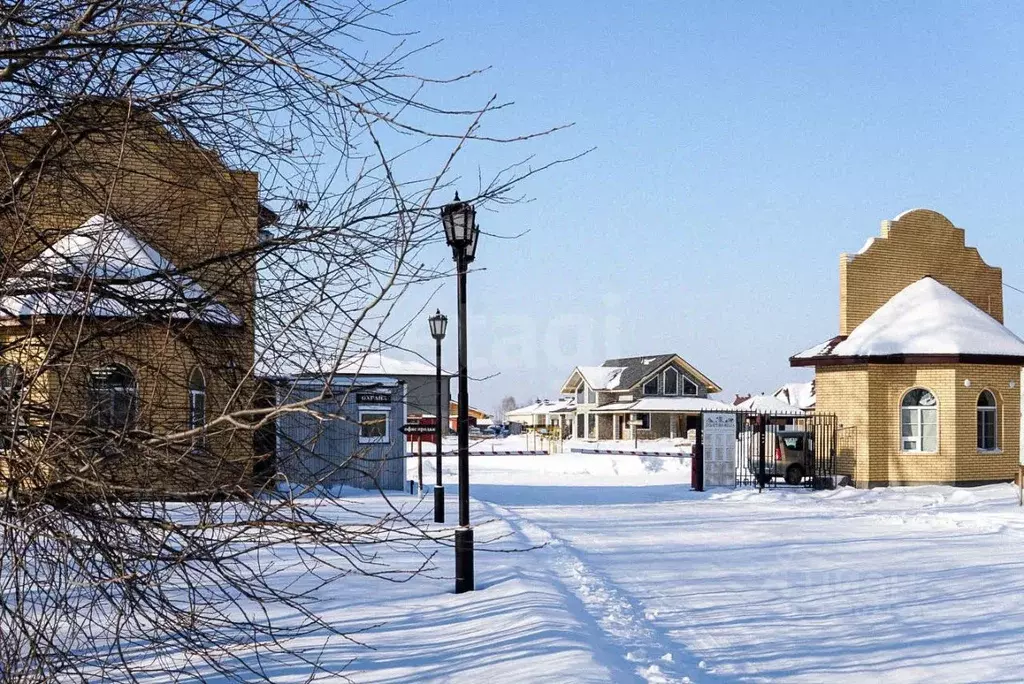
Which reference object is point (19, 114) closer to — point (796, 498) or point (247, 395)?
point (247, 395)

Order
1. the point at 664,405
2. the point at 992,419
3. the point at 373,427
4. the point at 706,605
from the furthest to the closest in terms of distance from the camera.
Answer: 1. the point at 664,405
2. the point at 992,419
3. the point at 373,427
4. the point at 706,605

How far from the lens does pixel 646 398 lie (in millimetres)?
69188

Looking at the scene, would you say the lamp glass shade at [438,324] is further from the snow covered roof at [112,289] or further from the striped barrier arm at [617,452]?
the striped barrier arm at [617,452]

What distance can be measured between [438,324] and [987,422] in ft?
52.2

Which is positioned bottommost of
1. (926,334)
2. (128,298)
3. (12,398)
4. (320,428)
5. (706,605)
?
(706,605)

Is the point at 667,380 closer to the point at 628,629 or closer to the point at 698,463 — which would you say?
the point at 698,463

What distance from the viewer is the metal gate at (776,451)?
26.5 meters

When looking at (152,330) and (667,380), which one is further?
(667,380)

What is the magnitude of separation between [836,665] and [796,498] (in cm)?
1727

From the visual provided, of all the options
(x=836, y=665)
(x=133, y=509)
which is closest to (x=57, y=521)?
(x=133, y=509)

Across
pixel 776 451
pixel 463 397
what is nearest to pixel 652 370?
pixel 776 451

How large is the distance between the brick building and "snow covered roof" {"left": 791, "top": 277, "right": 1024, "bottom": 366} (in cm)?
2286

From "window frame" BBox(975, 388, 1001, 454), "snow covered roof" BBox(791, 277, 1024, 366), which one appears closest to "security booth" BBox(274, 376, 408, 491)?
"snow covered roof" BBox(791, 277, 1024, 366)

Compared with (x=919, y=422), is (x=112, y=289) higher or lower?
higher
